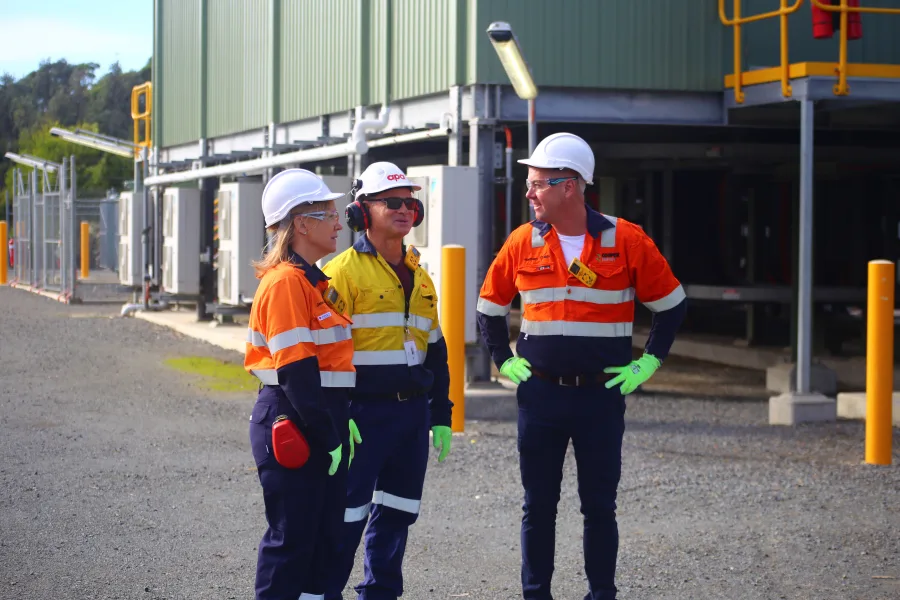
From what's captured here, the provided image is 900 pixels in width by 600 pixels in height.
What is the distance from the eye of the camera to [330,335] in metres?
4.76

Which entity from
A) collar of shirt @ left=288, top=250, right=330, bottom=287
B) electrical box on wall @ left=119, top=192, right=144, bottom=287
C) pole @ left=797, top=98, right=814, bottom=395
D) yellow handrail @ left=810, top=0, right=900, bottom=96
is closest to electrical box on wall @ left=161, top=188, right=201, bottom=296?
electrical box on wall @ left=119, top=192, right=144, bottom=287

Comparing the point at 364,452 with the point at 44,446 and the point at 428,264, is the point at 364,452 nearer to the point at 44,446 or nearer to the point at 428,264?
the point at 44,446

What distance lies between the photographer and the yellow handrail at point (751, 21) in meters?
11.1

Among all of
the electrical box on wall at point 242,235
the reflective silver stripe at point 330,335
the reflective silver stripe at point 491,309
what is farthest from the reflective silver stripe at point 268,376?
the electrical box on wall at point 242,235

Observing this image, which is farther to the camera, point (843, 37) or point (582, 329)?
point (843, 37)

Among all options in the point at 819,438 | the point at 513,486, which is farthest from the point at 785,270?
the point at 513,486

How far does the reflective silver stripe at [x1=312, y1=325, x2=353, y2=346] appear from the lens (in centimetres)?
472

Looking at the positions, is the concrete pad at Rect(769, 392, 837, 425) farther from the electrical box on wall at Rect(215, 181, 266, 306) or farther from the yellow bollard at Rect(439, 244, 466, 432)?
the electrical box on wall at Rect(215, 181, 266, 306)

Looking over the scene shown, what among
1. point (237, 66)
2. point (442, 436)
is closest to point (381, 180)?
point (442, 436)

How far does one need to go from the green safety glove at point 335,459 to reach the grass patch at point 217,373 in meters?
8.65

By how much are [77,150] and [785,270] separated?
4693cm

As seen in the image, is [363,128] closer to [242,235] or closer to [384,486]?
[242,235]

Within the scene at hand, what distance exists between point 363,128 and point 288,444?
369 inches

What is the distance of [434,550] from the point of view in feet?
22.5
